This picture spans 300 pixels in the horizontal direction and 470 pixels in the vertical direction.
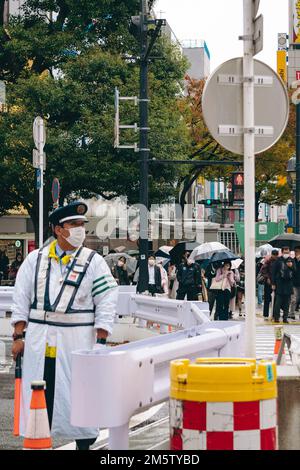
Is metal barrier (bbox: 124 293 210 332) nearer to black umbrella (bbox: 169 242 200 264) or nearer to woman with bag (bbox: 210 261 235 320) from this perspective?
woman with bag (bbox: 210 261 235 320)

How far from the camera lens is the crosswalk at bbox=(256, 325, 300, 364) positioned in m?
16.3

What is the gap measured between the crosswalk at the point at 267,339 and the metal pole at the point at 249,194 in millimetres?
6232

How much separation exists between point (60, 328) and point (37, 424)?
0.90m

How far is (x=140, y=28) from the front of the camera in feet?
89.8

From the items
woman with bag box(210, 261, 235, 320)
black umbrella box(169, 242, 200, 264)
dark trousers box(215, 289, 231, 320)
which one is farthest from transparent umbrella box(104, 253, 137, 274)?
dark trousers box(215, 289, 231, 320)

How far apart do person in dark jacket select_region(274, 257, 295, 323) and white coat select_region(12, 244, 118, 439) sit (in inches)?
645

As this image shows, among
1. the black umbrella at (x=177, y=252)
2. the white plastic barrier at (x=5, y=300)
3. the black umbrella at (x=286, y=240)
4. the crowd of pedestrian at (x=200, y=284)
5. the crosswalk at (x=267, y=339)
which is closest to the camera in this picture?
the crosswalk at (x=267, y=339)

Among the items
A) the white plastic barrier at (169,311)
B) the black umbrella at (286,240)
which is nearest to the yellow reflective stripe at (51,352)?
the white plastic barrier at (169,311)

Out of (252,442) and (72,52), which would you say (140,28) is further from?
(252,442)

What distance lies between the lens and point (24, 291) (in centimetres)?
725

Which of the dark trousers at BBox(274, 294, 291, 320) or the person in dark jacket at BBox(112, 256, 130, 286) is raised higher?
the person in dark jacket at BBox(112, 256, 130, 286)

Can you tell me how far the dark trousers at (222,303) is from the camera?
22.5 meters

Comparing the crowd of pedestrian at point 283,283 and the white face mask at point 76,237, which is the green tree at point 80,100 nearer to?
the crowd of pedestrian at point 283,283
